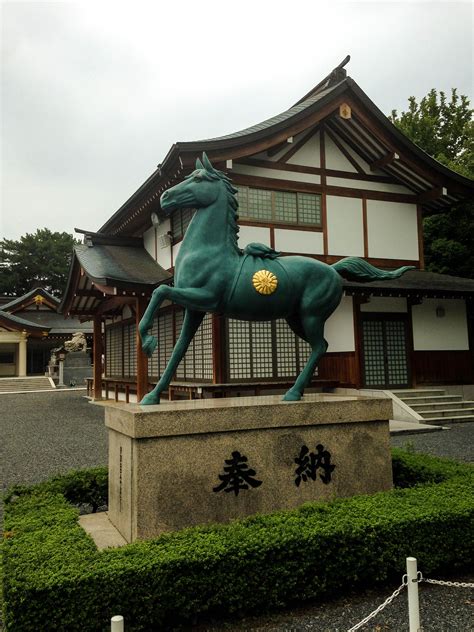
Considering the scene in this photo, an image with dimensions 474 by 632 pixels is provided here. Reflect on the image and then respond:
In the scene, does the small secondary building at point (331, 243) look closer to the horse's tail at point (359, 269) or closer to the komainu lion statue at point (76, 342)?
the horse's tail at point (359, 269)

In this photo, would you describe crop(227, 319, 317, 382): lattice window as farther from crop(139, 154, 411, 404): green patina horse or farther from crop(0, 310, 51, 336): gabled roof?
crop(0, 310, 51, 336): gabled roof

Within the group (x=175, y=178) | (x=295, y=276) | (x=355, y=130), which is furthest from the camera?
(x=355, y=130)

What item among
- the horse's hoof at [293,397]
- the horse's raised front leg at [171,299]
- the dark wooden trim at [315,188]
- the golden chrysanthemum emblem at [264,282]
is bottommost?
the horse's hoof at [293,397]

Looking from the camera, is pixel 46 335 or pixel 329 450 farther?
pixel 46 335

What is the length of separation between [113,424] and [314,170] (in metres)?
12.1

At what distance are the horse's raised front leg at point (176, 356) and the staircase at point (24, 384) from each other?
98.8 ft

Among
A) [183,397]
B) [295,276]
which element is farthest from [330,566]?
[183,397]

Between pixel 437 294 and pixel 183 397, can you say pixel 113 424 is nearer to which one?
pixel 183 397

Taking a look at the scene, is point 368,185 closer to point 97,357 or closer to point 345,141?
point 345,141

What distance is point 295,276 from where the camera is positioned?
5.41 m

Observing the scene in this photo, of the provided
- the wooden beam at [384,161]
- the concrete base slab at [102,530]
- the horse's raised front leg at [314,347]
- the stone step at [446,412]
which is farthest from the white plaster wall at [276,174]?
the concrete base slab at [102,530]

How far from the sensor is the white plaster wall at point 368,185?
15454 millimetres

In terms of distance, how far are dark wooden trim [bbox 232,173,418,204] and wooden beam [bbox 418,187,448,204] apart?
0.18 m

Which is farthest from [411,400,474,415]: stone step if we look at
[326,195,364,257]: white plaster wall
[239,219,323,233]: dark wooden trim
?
[239,219,323,233]: dark wooden trim
